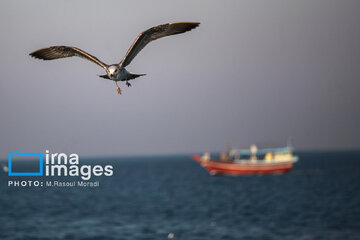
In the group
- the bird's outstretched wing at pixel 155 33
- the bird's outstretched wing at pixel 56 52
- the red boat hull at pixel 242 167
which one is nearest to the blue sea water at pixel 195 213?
the red boat hull at pixel 242 167

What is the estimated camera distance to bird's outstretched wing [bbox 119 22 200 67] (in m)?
7.52

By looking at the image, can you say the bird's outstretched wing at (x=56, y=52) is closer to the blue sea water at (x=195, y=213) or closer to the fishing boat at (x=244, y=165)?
the blue sea water at (x=195, y=213)

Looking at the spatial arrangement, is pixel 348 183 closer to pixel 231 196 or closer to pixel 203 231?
pixel 231 196

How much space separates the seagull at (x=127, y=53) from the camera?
22.9 ft

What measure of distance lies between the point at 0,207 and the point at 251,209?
53203 millimetres

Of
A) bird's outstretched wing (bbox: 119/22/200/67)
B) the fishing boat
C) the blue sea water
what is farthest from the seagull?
the fishing boat

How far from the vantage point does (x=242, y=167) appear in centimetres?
11394

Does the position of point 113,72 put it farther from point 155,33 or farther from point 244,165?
point 244,165

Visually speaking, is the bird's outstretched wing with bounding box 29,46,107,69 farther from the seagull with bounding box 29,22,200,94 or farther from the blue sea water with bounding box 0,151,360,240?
the blue sea water with bounding box 0,151,360,240

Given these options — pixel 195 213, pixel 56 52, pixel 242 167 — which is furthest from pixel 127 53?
pixel 242 167

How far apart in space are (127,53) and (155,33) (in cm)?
82

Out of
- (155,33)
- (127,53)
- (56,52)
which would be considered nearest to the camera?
(127,53)

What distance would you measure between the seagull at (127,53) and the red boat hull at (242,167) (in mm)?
102227

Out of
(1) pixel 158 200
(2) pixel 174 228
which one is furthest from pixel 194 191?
(2) pixel 174 228
